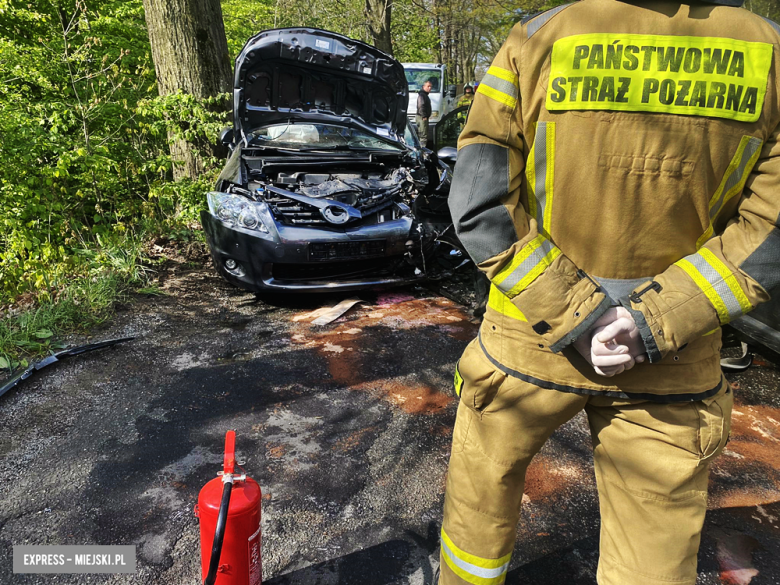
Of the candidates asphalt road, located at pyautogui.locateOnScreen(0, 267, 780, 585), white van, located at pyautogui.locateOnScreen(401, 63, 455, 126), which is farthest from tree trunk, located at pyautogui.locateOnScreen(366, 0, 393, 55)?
asphalt road, located at pyautogui.locateOnScreen(0, 267, 780, 585)

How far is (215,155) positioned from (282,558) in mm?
5983

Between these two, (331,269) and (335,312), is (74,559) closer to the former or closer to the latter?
(335,312)

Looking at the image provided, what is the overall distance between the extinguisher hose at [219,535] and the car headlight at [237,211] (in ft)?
10.5

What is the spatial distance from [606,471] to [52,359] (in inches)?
138

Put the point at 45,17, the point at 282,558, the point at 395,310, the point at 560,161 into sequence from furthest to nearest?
the point at 45,17
the point at 395,310
the point at 282,558
the point at 560,161

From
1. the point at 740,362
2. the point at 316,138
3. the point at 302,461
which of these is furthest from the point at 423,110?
the point at 302,461

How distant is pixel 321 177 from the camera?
541 cm

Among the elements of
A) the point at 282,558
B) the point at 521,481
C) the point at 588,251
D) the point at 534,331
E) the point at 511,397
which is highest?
the point at 588,251

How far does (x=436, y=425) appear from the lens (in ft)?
9.76

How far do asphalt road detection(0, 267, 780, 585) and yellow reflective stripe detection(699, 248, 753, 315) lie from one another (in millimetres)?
1263

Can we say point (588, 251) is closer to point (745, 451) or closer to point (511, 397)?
point (511, 397)

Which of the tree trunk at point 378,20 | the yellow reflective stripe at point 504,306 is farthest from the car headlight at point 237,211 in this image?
the tree trunk at point 378,20

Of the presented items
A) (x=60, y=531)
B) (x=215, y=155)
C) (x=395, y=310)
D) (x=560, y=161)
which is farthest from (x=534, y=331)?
(x=215, y=155)

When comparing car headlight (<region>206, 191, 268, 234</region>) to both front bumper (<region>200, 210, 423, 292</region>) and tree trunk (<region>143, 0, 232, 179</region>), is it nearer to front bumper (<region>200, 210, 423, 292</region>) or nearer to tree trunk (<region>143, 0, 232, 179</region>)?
front bumper (<region>200, 210, 423, 292</region>)
